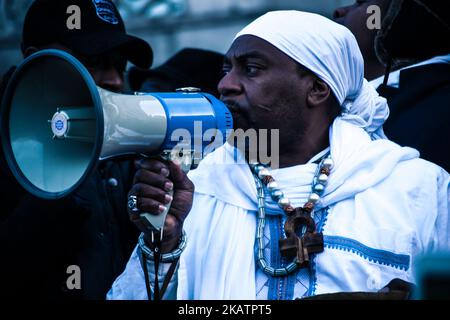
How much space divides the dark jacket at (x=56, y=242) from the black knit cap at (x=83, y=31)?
0.61 metres

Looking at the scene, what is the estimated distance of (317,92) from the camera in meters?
3.28

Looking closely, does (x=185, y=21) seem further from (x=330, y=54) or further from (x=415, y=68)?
(x=330, y=54)

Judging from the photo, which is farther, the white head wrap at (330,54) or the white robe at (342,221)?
the white head wrap at (330,54)

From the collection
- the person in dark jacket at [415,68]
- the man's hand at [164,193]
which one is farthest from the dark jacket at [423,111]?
the man's hand at [164,193]

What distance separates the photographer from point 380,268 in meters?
2.85

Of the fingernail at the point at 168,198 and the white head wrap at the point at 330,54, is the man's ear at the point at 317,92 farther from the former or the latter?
the fingernail at the point at 168,198

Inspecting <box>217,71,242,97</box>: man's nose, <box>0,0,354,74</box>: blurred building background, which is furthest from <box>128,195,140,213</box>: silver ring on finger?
<box>0,0,354,74</box>: blurred building background

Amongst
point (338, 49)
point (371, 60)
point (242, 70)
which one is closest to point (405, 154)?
point (338, 49)

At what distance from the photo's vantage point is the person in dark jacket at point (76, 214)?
3105 mm

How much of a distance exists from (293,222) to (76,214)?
0.86m

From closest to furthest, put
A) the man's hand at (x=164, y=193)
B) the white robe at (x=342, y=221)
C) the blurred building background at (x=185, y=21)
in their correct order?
the man's hand at (x=164, y=193)
the white robe at (x=342, y=221)
the blurred building background at (x=185, y=21)

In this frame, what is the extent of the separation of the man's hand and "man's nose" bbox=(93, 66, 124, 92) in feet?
2.80

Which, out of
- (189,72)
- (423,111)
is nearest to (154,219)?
(423,111)
